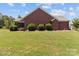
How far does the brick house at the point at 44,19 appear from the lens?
12.3 meters

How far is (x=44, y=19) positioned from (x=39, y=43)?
1.19 feet

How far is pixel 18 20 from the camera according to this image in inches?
484

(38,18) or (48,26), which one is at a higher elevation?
(38,18)

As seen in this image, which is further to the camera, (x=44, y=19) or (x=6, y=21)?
(x=44, y=19)

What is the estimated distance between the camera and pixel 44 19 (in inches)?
487

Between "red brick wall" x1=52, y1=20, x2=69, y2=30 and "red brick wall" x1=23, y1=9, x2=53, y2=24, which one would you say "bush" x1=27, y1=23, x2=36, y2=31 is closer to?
"red brick wall" x1=23, y1=9, x2=53, y2=24

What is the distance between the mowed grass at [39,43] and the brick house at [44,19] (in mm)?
105

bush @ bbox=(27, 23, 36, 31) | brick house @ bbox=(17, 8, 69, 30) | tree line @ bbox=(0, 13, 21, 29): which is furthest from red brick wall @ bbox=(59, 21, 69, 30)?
tree line @ bbox=(0, 13, 21, 29)

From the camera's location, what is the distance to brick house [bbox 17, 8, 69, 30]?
12.3 meters

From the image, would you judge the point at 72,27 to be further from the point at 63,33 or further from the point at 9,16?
the point at 9,16

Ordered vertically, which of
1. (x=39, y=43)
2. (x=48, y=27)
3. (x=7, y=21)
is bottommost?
(x=39, y=43)

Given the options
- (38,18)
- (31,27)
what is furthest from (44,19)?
(31,27)

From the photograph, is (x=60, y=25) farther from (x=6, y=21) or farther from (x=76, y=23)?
(x=6, y=21)

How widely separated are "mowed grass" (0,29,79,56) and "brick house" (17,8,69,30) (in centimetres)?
11
